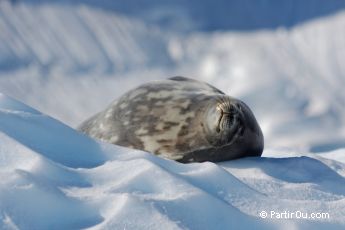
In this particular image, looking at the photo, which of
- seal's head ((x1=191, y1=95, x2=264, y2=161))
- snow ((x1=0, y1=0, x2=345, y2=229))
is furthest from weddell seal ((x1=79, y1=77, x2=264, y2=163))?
snow ((x1=0, y1=0, x2=345, y2=229))

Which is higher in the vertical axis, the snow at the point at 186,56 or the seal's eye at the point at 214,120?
the seal's eye at the point at 214,120

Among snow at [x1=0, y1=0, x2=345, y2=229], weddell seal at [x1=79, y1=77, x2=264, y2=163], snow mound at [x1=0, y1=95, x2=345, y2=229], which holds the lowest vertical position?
snow at [x1=0, y1=0, x2=345, y2=229]

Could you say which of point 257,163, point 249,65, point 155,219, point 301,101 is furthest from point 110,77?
point 155,219

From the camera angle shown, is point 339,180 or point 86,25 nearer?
point 339,180

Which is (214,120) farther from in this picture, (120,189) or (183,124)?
(120,189)

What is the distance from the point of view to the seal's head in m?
3.12

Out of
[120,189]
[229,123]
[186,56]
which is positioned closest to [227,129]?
[229,123]

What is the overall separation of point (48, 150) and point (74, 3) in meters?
8.53

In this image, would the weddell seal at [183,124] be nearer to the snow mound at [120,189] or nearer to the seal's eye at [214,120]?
the seal's eye at [214,120]

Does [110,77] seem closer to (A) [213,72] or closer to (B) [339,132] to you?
(A) [213,72]

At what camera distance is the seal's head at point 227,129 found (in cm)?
312

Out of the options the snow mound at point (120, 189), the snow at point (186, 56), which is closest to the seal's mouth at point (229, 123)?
the snow mound at point (120, 189)

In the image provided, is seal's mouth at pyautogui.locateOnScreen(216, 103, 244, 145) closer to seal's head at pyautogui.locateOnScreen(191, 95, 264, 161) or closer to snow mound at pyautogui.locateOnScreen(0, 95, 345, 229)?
seal's head at pyautogui.locateOnScreen(191, 95, 264, 161)

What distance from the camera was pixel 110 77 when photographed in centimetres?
1002
